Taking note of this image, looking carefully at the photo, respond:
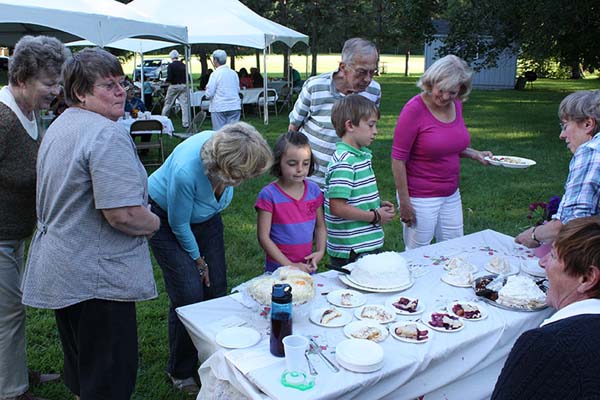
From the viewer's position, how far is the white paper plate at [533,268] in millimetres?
2633

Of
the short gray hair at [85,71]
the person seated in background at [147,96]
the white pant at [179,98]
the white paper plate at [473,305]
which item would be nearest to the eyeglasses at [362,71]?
the white paper plate at [473,305]

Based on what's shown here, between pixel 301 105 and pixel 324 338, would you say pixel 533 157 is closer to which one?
pixel 301 105

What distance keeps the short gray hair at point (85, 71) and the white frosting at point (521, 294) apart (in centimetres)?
176

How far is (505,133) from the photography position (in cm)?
1126

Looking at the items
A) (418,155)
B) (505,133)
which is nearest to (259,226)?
(418,155)

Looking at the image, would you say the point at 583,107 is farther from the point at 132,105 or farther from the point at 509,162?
the point at 132,105

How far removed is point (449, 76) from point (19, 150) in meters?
2.14

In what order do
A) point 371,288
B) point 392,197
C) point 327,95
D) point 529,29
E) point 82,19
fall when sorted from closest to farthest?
point 371,288 → point 327,95 → point 392,197 → point 82,19 → point 529,29

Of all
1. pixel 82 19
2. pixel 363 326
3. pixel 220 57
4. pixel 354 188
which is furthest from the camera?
pixel 220 57

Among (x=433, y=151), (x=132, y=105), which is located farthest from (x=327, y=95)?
(x=132, y=105)

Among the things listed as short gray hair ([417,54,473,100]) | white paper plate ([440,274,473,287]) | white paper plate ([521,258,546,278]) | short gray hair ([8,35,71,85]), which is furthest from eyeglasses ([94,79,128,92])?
white paper plate ([521,258,546,278])

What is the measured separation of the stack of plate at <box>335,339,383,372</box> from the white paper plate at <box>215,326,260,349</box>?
312 mm

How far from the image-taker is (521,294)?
7.57 ft

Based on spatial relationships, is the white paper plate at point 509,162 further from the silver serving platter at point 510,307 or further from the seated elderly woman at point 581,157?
the silver serving platter at point 510,307
